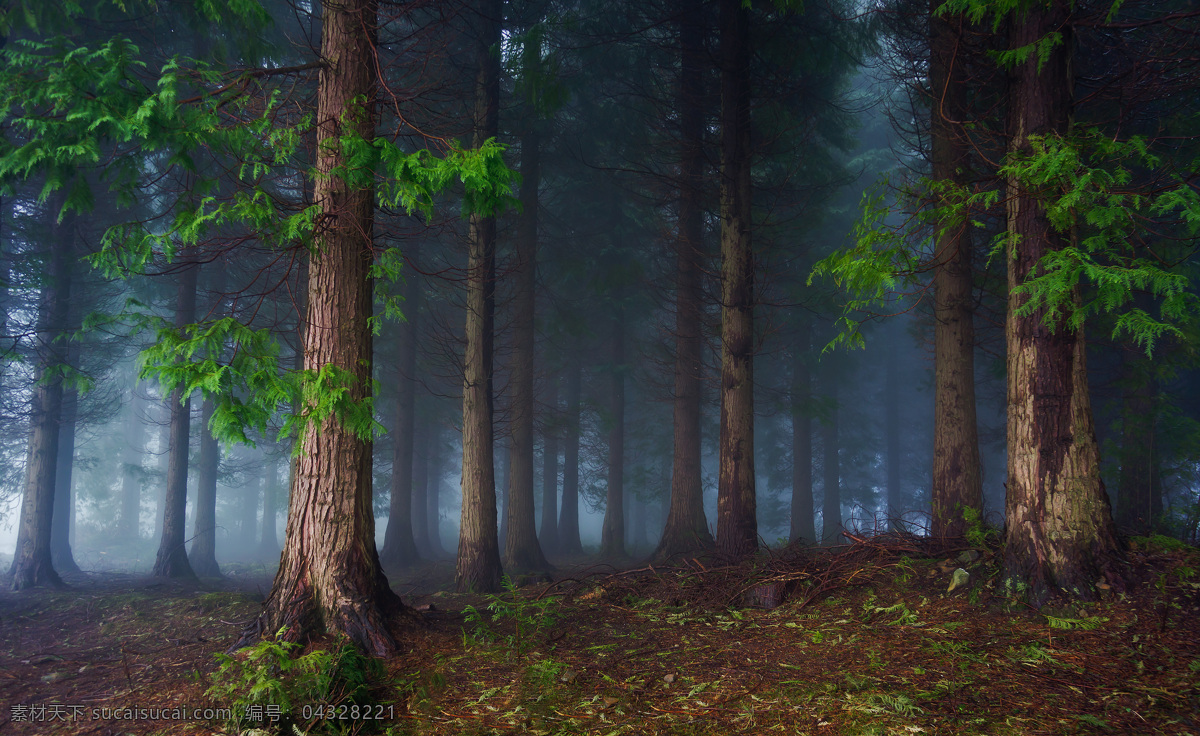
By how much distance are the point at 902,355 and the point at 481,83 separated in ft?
80.6

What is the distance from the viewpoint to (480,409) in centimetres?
969

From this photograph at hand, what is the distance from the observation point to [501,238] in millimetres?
11844

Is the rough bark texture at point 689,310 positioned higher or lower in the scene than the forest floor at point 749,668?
higher

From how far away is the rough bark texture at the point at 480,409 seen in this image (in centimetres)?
959

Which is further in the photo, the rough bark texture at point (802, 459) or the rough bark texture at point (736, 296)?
the rough bark texture at point (802, 459)

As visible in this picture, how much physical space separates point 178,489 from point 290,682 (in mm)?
12244

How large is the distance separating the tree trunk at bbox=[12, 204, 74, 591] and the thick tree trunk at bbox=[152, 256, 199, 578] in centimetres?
177

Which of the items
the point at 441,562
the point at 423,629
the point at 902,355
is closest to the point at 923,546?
the point at 423,629

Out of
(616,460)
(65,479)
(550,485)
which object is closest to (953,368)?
(616,460)

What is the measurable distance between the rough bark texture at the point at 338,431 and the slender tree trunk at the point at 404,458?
9.67m

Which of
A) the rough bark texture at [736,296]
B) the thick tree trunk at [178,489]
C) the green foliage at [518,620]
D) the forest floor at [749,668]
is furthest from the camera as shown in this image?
the thick tree trunk at [178,489]

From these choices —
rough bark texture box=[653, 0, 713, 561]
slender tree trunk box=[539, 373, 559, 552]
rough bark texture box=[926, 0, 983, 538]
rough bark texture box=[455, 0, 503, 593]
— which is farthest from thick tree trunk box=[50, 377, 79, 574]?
rough bark texture box=[926, 0, 983, 538]

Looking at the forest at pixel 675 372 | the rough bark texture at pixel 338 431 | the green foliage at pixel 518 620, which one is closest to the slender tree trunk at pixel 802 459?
the forest at pixel 675 372

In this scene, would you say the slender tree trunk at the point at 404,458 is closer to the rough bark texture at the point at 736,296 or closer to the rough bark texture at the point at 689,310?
the rough bark texture at the point at 689,310
